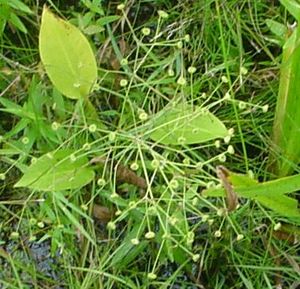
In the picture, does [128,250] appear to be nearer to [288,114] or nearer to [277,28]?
[288,114]

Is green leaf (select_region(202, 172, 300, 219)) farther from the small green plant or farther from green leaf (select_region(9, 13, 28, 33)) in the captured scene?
green leaf (select_region(9, 13, 28, 33))

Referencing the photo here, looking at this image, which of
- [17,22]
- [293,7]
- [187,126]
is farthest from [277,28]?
[17,22]

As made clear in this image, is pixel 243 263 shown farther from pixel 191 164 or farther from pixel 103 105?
pixel 103 105

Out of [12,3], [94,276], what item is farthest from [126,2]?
[94,276]

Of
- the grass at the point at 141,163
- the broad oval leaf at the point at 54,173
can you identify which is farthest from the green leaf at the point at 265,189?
the broad oval leaf at the point at 54,173

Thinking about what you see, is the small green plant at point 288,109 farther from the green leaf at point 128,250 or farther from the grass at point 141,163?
the green leaf at point 128,250
